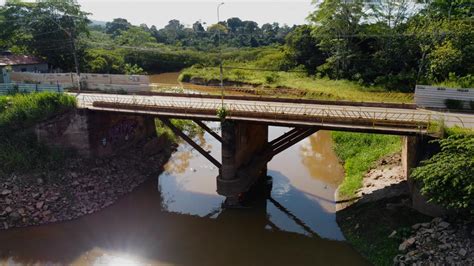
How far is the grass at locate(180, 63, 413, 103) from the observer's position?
40.5 meters

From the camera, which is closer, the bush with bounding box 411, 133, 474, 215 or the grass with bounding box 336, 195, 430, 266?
the bush with bounding box 411, 133, 474, 215

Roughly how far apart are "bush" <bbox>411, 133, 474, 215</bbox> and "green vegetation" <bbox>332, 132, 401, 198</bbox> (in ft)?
26.5

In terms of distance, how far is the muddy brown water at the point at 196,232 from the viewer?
71.4 ft

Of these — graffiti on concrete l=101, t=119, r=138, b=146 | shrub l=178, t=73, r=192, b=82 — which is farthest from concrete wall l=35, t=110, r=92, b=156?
shrub l=178, t=73, r=192, b=82

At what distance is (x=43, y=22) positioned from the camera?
49.4 meters

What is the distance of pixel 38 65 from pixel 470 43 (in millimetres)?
49356

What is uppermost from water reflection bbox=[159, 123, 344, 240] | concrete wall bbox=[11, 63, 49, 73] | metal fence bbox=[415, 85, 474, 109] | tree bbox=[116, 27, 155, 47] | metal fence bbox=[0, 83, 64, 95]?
tree bbox=[116, 27, 155, 47]

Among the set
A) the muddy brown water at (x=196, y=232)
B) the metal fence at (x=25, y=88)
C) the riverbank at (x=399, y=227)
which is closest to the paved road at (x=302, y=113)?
the metal fence at (x=25, y=88)

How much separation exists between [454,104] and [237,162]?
51.0 feet

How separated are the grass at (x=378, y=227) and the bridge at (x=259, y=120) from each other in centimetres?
345

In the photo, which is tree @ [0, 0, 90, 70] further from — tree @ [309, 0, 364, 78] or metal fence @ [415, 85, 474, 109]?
metal fence @ [415, 85, 474, 109]

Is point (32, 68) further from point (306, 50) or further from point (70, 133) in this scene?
point (306, 50)

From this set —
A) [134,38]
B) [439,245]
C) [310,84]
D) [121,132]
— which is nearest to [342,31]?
[310,84]

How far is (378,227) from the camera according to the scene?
21.7 m
